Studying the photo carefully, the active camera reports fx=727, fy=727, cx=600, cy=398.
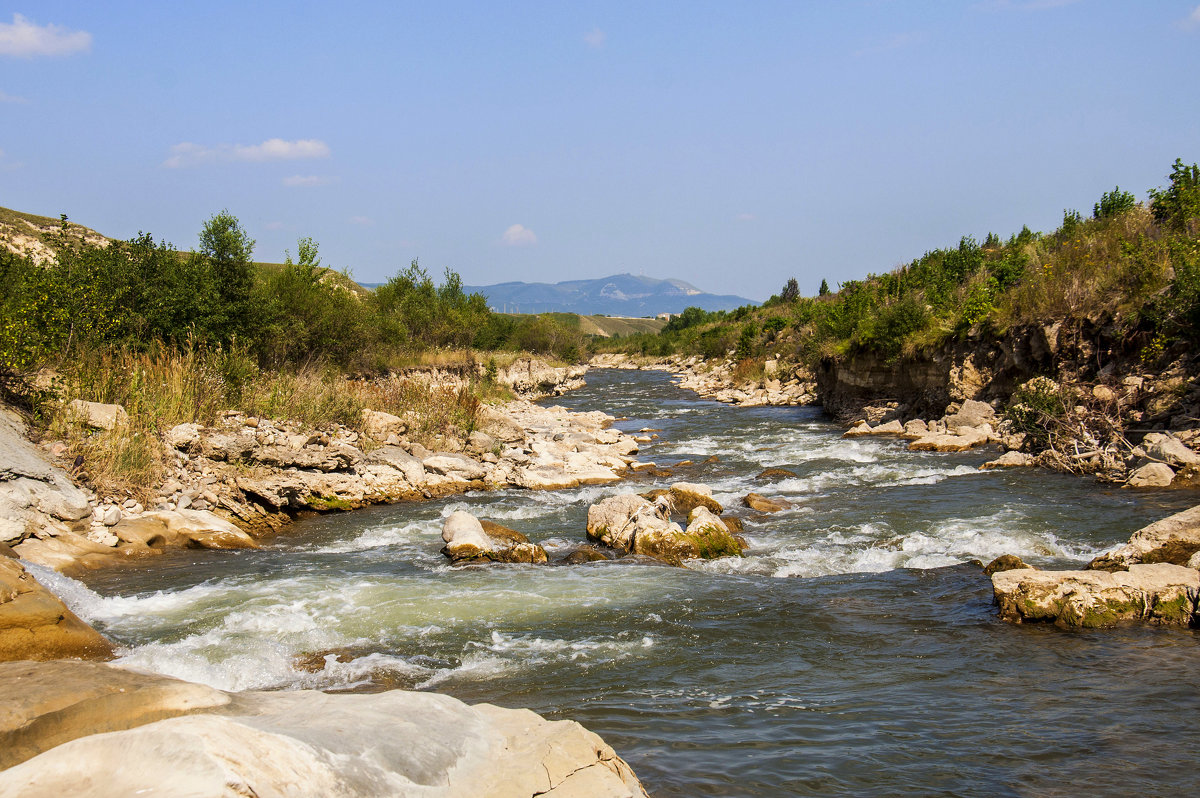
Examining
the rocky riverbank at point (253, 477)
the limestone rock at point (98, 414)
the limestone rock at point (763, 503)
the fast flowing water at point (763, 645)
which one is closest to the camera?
the fast flowing water at point (763, 645)

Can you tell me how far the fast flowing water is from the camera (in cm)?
483

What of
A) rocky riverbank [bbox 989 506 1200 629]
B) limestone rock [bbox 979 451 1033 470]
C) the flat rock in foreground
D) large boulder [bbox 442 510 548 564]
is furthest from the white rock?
limestone rock [bbox 979 451 1033 470]

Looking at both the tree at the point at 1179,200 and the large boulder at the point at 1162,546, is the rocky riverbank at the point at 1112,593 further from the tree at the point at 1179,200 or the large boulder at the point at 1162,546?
the tree at the point at 1179,200

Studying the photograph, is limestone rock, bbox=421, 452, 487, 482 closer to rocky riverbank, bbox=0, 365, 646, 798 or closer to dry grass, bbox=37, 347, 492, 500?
dry grass, bbox=37, 347, 492, 500

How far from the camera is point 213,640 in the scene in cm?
707

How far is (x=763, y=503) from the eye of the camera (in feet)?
45.0

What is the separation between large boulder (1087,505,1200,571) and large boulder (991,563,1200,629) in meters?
0.53

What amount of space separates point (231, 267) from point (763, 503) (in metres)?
15.0

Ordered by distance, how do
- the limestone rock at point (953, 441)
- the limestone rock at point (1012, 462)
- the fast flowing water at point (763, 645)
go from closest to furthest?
the fast flowing water at point (763, 645), the limestone rock at point (1012, 462), the limestone rock at point (953, 441)

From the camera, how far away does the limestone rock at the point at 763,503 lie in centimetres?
1360

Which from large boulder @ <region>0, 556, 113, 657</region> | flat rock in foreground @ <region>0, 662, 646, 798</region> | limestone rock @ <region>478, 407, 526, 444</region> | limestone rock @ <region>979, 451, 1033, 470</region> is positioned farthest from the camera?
limestone rock @ <region>478, 407, 526, 444</region>

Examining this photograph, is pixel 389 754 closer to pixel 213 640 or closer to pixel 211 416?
pixel 213 640

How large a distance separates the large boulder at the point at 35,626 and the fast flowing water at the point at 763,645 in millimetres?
474

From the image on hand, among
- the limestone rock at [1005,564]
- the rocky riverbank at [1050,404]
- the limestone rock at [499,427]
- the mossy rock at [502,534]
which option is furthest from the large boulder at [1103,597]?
the limestone rock at [499,427]
